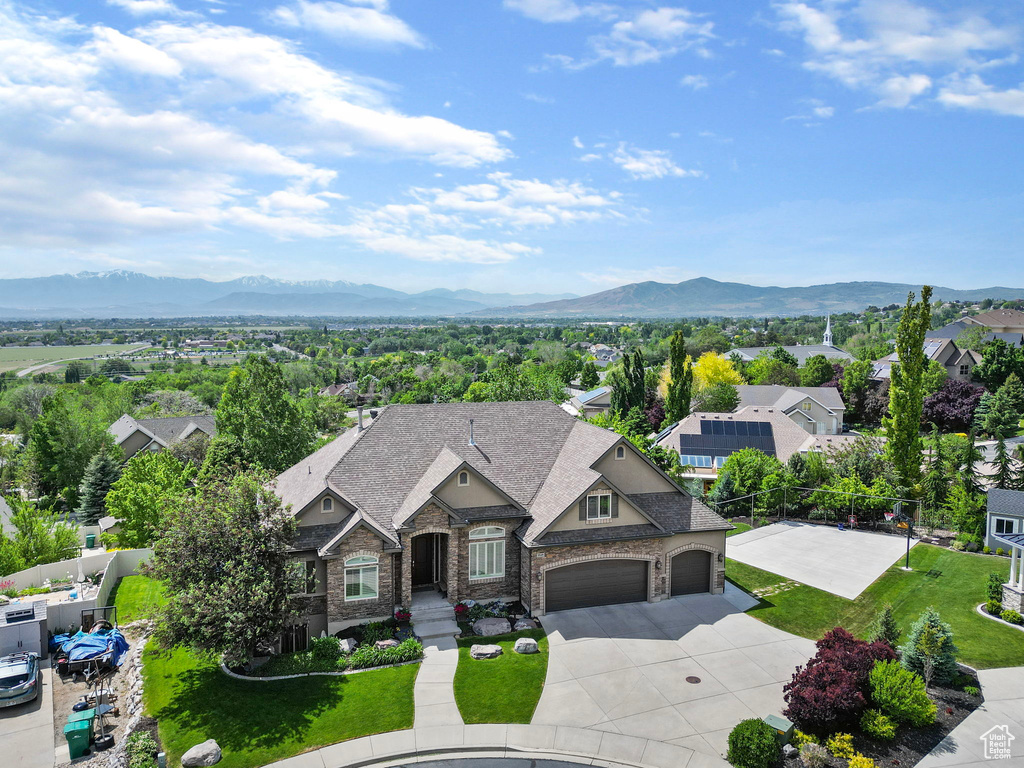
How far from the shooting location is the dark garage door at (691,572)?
2825cm

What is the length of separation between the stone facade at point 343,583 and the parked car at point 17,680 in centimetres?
963

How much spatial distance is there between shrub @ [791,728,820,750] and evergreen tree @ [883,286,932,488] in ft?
95.0

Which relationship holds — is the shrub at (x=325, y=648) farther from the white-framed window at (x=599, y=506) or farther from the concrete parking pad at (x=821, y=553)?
the concrete parking pad at (x=821, y=553)

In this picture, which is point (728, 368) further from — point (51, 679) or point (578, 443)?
point (51, 679)

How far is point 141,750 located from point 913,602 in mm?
29853

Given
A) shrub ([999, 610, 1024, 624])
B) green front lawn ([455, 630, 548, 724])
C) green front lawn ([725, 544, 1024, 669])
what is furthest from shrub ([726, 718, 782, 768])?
shrub ([999, 610, 1024, 624])

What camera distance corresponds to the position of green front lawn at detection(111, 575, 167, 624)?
2892 cm

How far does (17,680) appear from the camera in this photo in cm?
2066

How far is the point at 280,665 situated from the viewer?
22.3 metres

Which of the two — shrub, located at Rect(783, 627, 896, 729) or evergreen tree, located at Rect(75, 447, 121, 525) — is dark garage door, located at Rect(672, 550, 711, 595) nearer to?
shrub, located at Rect(783, 627, 896, 729)

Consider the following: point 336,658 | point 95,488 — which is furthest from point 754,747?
point 95,488

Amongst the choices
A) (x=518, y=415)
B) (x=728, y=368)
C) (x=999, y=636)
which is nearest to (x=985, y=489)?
(x=999, y=636)

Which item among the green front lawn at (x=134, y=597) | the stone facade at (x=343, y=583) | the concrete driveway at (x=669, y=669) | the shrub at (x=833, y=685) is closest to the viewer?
the shrub at (x=833, y=685)

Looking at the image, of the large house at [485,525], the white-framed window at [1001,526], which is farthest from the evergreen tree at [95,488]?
the white-framed window at [1001,526]
